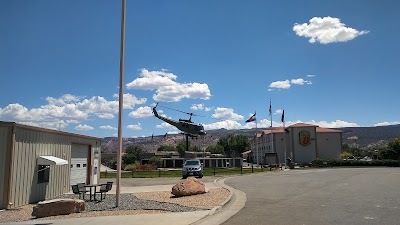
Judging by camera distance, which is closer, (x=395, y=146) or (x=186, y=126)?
(x=395, y=146)

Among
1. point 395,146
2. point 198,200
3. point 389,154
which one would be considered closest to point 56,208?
point 198,200

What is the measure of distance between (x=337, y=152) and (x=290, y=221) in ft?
325

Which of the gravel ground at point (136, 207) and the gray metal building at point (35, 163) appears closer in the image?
the gravel ground at point (136, 207)

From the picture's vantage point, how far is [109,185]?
56.0ft

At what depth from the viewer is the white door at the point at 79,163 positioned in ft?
71.3

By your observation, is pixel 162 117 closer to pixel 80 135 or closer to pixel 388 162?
pixel 388 162

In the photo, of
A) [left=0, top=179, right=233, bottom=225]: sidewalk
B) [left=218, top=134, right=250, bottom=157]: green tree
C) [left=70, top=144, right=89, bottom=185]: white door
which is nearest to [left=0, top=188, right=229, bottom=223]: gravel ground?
[left=0, top=179, right=233, bottom=225]: sidewalk

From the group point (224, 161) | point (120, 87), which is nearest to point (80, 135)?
point (120, 87)

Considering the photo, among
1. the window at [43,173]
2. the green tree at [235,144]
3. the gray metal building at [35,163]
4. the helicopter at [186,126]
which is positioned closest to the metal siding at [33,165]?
the gray metal building at [35,163]

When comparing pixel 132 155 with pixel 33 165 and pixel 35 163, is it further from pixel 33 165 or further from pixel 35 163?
pixel 33 165

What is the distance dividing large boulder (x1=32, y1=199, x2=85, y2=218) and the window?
4.58 metres

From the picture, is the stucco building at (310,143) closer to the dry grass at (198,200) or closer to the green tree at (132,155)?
the green tree at (132,155)

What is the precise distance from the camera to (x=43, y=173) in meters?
17.5

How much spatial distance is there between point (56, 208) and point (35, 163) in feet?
14.8
